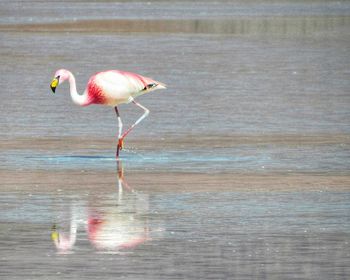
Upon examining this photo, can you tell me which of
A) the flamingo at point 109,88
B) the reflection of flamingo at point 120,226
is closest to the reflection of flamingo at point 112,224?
the reflection of flamingo at point 120,226

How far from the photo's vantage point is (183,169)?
15.1 meters

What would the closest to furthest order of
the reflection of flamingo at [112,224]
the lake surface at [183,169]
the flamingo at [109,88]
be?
the lake surface at [183,169]
the reflection of flamingo at [112,224]
the flamingo at [109,88]

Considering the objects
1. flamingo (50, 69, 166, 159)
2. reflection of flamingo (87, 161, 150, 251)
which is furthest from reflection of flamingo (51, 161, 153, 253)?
flamingo (50, 69, 166, 159)

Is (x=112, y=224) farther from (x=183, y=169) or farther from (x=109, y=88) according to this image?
(x=109, y=88)

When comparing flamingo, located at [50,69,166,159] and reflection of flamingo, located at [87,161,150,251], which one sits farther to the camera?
flamingo, located at [50,69,166,159]

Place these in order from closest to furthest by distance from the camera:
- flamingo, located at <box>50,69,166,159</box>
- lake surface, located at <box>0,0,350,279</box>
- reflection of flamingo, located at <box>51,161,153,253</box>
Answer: lake surface, located at <box>0,0,350,279</box>
reflection of flamingo, located at <box>51,161,153,253</box>
flamingo, located at <box>50,69,166,159</box>

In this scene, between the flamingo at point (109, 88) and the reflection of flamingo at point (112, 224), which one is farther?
the flamingo at point (109, 88)

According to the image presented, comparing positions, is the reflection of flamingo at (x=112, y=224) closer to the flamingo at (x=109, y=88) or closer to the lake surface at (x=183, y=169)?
the lake surface at (x=183, y=169)

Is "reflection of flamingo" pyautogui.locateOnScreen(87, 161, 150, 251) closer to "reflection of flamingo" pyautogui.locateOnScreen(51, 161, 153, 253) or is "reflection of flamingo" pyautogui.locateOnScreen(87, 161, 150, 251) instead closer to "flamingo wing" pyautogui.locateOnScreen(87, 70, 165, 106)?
"reflection of flamingo" pyautogui.locateOnScreen(51, 161, 153, 253)

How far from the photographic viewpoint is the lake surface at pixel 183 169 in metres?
10.4

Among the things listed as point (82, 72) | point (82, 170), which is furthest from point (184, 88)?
point (82, 170)

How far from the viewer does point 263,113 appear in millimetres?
20359

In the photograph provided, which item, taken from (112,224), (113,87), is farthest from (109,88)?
(112,224)

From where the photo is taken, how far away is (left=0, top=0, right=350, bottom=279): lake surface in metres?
10.4
